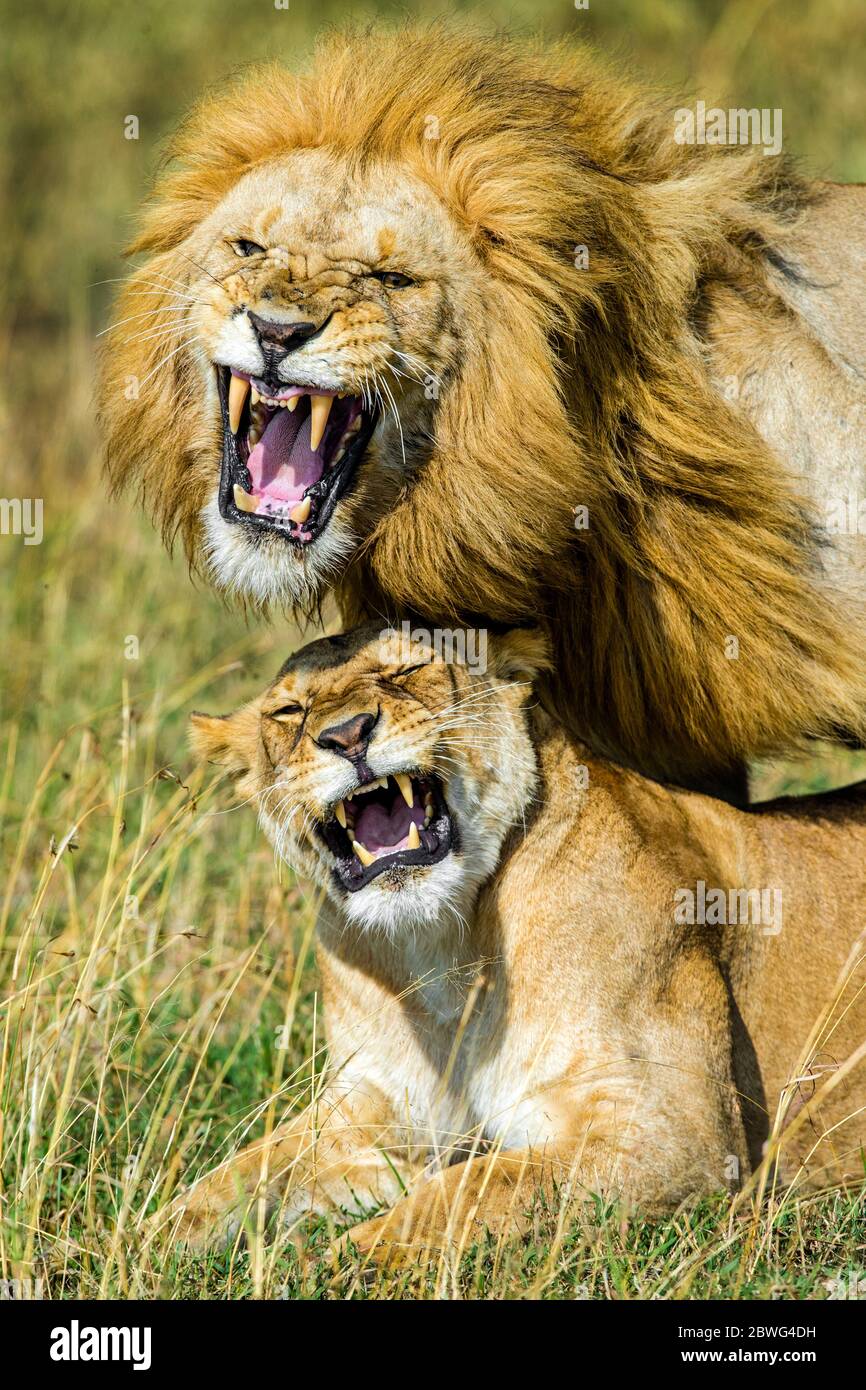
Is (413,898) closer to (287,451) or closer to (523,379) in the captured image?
(287,451)

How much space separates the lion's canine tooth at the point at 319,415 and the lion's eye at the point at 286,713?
2.21 feet

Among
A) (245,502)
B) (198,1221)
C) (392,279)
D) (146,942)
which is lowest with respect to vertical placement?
(198,1221)

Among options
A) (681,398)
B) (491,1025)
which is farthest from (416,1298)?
(681,398)

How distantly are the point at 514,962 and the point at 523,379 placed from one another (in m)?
1.30

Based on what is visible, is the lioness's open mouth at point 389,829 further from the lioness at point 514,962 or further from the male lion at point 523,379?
the male lion at point 523,379

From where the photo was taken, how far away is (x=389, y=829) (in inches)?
165

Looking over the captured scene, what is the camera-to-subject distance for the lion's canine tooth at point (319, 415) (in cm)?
384

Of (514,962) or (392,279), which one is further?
(514,962)

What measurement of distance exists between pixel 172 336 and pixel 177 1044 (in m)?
1.68

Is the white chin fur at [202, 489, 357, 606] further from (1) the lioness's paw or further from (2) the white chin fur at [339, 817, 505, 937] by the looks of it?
(1) the lioness's paw

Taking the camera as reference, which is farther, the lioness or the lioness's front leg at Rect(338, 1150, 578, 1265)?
the lioness

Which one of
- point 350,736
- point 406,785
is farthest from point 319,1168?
point 350,736

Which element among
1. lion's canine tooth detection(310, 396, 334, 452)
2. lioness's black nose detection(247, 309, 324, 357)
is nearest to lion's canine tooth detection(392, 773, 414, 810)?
lion's canine tooth detection(310, 396, 334, 452)

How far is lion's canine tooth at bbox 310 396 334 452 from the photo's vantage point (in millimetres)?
3838
